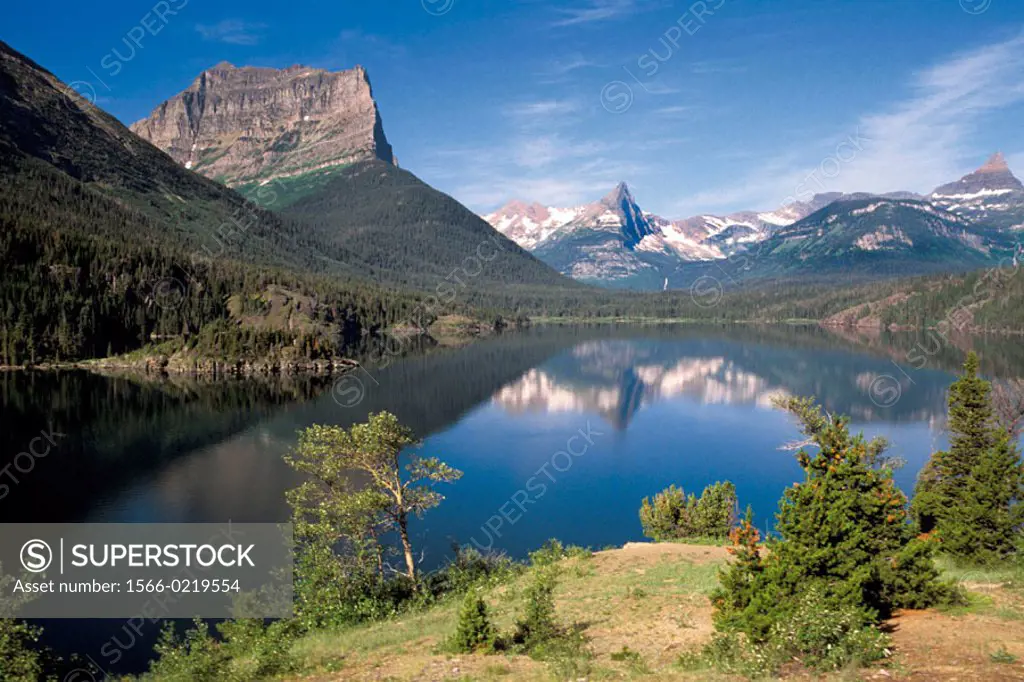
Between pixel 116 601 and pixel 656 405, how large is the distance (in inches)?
3899

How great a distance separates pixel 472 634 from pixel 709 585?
11454 millimetres

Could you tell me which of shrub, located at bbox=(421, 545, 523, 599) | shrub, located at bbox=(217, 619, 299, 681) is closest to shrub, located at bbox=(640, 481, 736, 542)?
shrub, located at bbox=(421, 545, 523, 599)

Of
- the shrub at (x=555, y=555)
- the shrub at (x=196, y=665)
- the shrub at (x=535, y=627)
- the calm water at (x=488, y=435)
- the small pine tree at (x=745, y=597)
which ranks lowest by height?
the calm water at (x=488, y=435)

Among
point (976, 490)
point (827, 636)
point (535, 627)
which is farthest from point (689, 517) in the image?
point (827, 636)

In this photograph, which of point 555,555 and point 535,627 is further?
point 555,555

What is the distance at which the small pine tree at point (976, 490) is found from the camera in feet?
91.6

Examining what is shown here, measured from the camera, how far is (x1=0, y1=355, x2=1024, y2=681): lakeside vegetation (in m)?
18.1

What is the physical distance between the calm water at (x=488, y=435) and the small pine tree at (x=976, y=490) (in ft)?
78.2

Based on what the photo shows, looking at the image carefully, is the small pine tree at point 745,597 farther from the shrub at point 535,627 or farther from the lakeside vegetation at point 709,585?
the shrub at point 535,627

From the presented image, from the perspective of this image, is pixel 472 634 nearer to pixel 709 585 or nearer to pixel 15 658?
pixel 709 585

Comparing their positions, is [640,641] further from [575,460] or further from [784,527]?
[575,460]

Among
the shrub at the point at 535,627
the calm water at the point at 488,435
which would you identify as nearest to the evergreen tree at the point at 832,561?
the shrub at the point at 535,627

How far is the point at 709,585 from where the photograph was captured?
27.2 meters

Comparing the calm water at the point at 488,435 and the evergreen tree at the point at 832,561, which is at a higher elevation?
the evergreen tree at the point at 832,561
